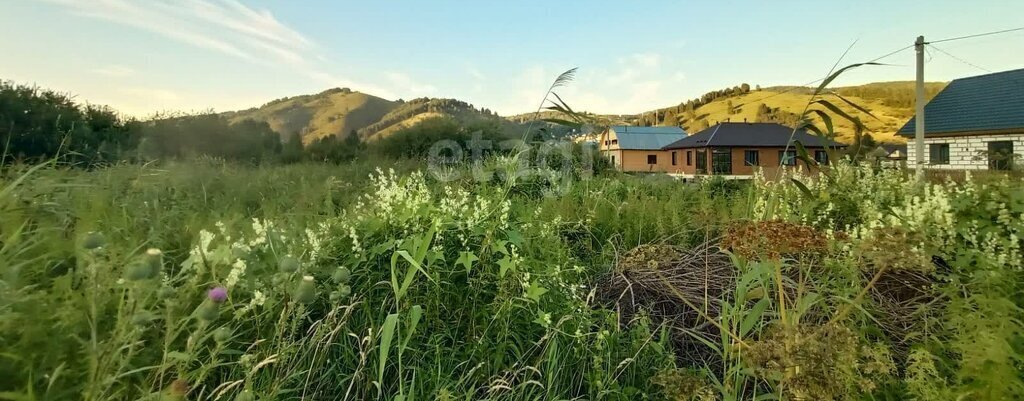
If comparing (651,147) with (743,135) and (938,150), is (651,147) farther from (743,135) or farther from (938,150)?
(938,150)

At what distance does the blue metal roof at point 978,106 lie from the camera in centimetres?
2308

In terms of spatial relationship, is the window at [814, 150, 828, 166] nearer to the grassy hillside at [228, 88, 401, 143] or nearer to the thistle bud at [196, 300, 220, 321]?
the thistle bud at [196, 300, 220, 321]

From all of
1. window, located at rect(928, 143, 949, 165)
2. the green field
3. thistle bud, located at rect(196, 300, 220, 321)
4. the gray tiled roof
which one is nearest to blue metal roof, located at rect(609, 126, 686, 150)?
the gray tiled roof

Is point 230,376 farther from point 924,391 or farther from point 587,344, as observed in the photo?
point 924,391

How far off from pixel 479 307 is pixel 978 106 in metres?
34.9

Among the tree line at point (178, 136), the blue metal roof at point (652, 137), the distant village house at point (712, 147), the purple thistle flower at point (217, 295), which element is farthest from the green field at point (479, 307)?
the blue metal roof at point (652, 137)

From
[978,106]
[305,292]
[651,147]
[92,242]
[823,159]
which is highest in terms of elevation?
[978,106]

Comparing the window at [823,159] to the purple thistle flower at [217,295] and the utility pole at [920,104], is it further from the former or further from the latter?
the utility pole at [920,104]

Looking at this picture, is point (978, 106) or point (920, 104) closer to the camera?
point (920, 104)

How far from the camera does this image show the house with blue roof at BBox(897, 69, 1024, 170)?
22.4 m

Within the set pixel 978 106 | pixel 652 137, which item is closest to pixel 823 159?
pixel 978 106

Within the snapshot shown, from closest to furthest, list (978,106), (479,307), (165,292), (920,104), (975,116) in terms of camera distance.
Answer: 1. (165,292)
2. (479,307)
3. (920,104)
4. (975,116)
5. (978,106)

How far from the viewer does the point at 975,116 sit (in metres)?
24.4

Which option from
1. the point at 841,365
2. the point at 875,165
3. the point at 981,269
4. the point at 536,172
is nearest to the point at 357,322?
the point at 841,365
